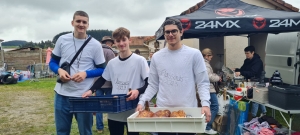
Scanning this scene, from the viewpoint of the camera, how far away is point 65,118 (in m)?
3.36

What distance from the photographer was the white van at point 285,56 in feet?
23.0

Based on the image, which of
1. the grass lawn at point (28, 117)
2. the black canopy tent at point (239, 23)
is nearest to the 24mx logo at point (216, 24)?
the black canopy tent at point (239, 23)

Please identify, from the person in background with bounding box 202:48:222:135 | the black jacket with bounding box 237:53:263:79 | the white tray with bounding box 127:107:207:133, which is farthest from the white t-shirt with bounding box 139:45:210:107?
the black jacket with bounding box 237:53:263:79

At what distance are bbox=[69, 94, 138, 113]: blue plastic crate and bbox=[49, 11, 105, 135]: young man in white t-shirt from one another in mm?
343

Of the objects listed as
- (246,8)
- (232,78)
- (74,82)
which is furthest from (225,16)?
(74,82)

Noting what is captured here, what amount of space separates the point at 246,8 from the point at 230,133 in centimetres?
345

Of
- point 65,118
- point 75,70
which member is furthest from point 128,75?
point 65,118

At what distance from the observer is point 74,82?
3.30m

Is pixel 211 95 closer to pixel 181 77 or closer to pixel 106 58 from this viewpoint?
pixel 106 58

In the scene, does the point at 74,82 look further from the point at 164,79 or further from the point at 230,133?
the point at 230,133

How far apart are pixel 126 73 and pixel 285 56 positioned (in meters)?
5.73

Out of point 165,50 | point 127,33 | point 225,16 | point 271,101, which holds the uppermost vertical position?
point 225,16

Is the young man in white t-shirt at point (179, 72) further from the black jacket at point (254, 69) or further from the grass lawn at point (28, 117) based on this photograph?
→ the black jacket at point (254, 69)

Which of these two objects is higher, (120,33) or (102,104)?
(120,33)
